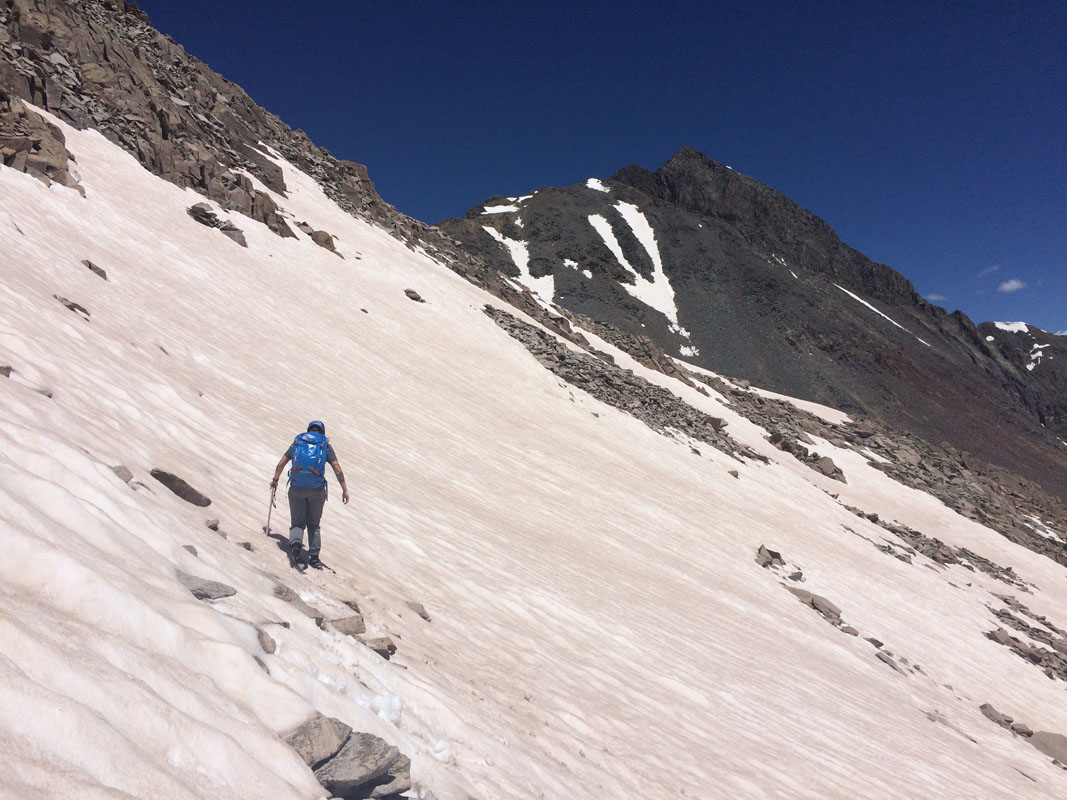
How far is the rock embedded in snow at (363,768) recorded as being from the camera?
8.93 ft

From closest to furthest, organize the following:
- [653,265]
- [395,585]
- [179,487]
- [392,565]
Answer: [179,487], [395,585], [392,565], [653,265]

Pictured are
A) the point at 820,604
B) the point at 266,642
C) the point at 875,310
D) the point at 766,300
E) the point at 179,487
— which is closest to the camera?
the point at 266,642

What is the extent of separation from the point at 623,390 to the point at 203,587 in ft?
76.1

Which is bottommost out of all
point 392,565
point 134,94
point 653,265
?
point 392,565

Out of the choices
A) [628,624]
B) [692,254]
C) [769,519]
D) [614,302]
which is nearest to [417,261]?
[769,519]

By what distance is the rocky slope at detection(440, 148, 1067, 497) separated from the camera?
69.3 meters

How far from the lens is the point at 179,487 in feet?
16.8

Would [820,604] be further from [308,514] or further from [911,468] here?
[911,468]

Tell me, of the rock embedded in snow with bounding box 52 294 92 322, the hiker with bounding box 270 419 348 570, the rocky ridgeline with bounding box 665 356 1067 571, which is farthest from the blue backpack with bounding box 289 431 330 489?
the rocky ridgeline with bounding box 665 356 1067 571

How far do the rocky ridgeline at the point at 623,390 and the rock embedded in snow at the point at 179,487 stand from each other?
1953 cm

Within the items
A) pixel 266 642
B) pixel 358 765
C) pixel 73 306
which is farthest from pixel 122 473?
pixel 73 306

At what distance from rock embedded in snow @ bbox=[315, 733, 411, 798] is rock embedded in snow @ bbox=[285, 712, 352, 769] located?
0.15ft

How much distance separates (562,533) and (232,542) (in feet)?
22.9

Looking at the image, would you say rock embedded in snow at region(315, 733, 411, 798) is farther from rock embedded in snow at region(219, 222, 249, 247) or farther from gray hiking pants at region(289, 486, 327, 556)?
rock embedded in snow at region(219, 222, 249, 247)
